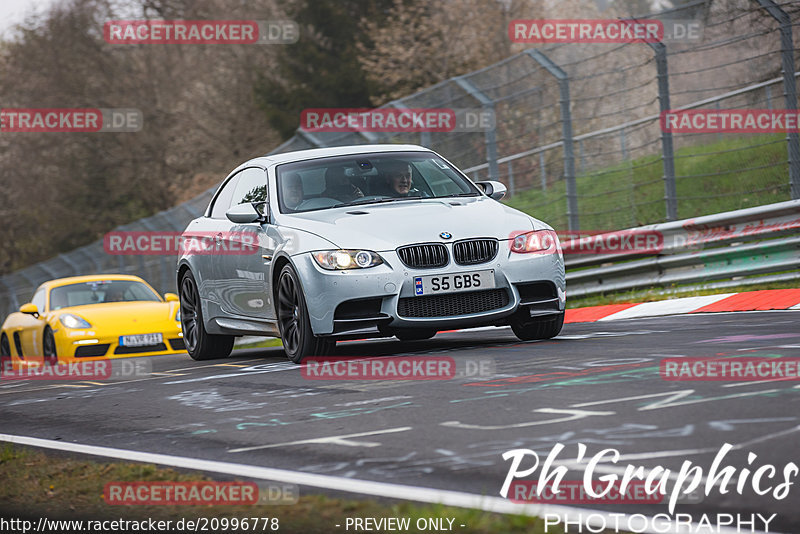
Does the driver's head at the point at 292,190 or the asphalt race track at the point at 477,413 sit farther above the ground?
the driver's head at the point at 292,190

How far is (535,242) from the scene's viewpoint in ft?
30.6

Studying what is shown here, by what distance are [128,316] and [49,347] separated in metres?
1.17

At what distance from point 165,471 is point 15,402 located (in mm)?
4372

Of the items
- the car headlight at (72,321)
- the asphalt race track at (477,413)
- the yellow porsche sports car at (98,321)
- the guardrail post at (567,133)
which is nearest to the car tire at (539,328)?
the asphalt race track at (477,413)

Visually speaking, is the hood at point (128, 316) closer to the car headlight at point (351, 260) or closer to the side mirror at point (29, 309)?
the side mirror at point (29, 309)

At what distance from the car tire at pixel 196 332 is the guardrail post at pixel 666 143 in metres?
5.44

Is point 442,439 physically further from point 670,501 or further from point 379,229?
point 379,229

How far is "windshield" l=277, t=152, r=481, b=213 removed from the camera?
10109mm

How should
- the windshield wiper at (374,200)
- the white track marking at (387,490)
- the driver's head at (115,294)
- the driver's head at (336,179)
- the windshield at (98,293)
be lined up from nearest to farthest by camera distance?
1. the white track marking at (387,490)
2. the windshield wiper at (374,200)
3. the driver's head at (336,179)
4. the windshield at (98,293)
5. the driver's head at (115,294)

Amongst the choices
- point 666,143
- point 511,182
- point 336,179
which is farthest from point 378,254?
point 511,182

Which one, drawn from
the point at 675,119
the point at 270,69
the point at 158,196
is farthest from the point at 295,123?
the point at 675,119

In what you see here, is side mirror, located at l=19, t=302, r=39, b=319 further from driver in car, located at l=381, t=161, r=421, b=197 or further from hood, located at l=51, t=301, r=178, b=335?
driver in car, located at l=381, t=161, r=421, b=197

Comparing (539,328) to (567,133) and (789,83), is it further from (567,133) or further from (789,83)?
(567,133)

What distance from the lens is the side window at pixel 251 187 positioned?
10695 millimetres
